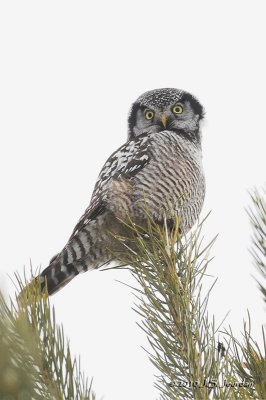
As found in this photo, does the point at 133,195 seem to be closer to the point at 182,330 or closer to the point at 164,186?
the point at 164,186

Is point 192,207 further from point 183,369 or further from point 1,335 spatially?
point 1,335

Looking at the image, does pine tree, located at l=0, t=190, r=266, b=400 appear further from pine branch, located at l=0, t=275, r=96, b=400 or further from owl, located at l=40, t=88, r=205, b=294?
owl, located at l=40, t=88, r=205, b=294

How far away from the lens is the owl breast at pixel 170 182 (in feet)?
13.1

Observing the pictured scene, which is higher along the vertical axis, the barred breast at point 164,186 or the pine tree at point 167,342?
the barred breast at point 164,186

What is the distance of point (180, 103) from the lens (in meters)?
5.07

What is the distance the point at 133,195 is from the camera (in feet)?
13.1

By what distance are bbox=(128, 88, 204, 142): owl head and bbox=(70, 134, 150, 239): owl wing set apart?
449mm

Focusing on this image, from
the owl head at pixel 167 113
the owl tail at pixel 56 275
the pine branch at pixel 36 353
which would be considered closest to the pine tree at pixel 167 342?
the pine branch at pixel 36 353

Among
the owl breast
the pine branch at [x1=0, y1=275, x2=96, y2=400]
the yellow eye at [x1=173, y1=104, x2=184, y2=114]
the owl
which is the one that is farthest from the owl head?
the pine branch at [x1=0, y1=275, x2=96, y2=400]

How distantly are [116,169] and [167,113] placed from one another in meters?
0.96

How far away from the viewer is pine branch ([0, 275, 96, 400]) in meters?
1.00

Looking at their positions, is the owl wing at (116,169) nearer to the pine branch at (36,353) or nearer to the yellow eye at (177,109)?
the yellow eye at (177,109)

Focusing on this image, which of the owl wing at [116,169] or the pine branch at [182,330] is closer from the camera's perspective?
the pine branch at [182,330]

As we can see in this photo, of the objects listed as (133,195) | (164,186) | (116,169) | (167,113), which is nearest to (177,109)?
(167,113)
